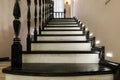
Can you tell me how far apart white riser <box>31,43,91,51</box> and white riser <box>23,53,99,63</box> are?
0.37m

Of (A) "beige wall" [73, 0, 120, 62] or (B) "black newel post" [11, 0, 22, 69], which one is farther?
(A) "beige wall" [73, 0, 120, 62]

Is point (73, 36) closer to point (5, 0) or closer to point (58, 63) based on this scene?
point (58, 63)

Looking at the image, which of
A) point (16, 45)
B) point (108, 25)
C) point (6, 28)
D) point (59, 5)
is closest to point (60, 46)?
point (16, 45)

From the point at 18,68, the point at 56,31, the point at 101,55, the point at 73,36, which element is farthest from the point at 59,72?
the point at 56,31

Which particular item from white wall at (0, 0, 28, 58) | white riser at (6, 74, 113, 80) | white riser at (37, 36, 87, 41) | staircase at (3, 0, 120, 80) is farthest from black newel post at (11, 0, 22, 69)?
white wall at (0, 0, 28, 58)

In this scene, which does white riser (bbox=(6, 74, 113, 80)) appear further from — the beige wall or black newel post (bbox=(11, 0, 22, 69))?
the beige wall

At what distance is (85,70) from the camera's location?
2.22 meters

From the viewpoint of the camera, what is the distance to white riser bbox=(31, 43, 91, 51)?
3.10 meters

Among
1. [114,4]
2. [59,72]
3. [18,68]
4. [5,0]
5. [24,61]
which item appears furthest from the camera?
[5,0]

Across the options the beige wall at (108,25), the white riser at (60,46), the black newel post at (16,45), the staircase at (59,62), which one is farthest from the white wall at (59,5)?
the black newel post at (16,45)

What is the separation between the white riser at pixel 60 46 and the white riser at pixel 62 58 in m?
0.37

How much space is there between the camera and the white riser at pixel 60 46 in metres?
3.10

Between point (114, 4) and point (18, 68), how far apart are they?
253 cm

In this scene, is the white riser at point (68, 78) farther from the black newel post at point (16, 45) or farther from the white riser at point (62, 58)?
the white riser at point (62, 58)
